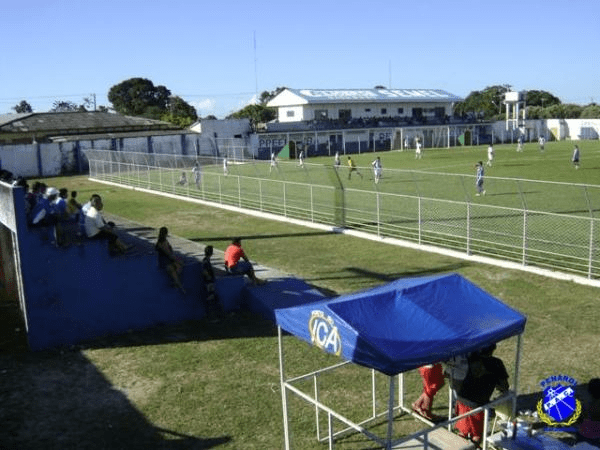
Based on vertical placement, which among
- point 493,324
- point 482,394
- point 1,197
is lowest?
point 482,394

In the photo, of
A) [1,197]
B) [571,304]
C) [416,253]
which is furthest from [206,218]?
[571,304]

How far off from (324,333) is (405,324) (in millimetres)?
824

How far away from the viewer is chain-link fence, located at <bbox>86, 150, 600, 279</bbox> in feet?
57.9

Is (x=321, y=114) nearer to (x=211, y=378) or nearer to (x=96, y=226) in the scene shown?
(x=96, y=226)

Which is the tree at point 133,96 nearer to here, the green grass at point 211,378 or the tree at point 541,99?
the tree at point 541,99

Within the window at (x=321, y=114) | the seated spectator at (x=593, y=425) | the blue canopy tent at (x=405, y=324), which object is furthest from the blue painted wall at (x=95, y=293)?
the window at (x=321, y=114)

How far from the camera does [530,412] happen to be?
27.3ft

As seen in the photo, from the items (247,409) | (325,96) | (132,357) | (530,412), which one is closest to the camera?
(530,412)

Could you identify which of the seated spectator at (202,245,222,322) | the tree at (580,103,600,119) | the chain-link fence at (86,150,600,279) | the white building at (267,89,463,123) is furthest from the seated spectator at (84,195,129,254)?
the tree at (580,103,600,119)

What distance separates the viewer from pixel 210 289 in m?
13.0

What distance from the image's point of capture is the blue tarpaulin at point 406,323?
244 inches

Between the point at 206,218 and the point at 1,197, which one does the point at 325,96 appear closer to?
the point at 206,218

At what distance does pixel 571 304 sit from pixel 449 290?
7185mm

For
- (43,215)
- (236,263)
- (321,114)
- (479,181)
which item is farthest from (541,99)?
(43,215)
